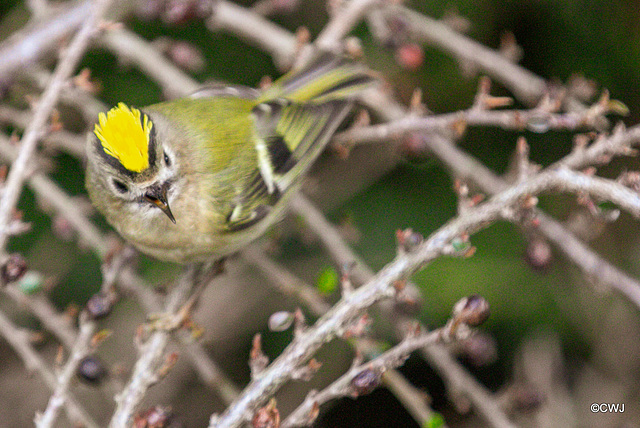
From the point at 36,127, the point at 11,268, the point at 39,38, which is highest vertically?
the point at 39,38

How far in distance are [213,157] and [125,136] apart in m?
0.51

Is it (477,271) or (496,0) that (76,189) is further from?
(496,0)

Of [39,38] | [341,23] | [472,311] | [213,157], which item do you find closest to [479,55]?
[341,23]

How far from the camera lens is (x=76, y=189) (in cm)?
306

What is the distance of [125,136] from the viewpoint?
1787 mm

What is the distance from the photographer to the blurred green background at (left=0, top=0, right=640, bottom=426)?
104 inches

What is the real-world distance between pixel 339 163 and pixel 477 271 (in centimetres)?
Answer: 82

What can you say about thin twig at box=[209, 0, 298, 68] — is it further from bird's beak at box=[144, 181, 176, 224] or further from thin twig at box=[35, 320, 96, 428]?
thin twig at box=[35, 320, 96, 428]

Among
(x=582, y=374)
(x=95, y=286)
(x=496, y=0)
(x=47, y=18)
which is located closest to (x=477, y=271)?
(x=582, y=374)

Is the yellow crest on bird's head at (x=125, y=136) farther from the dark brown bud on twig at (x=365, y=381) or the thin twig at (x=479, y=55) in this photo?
the thin twig at (x=479, y=55)

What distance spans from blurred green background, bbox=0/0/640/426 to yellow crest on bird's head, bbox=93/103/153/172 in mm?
907

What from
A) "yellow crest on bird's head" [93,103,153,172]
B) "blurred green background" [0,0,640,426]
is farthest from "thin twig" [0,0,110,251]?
"blurred green background" [0,0,640,426]

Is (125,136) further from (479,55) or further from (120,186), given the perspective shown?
(479,55)

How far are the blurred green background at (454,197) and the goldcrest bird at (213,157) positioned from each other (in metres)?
0.42
